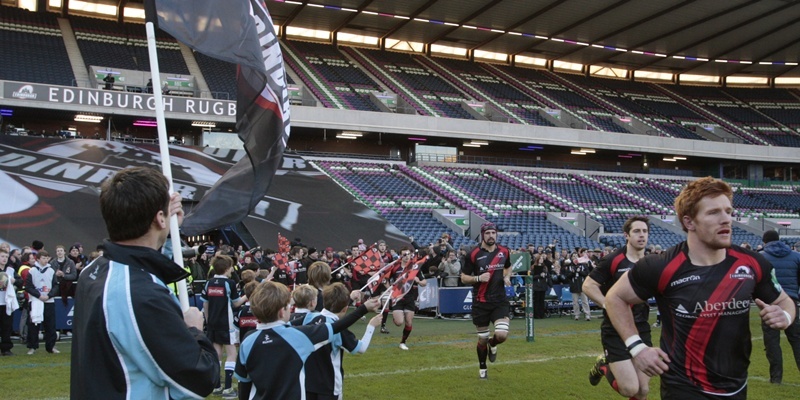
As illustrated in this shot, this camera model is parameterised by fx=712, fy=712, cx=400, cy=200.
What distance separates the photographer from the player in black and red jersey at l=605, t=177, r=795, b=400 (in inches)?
168

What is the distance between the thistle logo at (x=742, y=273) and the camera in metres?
4.30

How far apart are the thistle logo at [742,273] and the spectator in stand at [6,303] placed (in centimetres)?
1206

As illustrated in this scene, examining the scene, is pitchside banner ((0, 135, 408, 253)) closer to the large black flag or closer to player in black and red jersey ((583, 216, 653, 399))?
player in black and red jersey ((583, 216, 653, 399))

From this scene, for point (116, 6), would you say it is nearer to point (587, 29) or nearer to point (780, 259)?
point (587, 29)

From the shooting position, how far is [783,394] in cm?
895

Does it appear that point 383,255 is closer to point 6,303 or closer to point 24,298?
point 24,298

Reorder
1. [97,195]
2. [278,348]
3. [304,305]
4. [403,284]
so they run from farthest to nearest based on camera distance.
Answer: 1. [97,195]
2. [403,284]
3. [304,305]
4. [278,348]

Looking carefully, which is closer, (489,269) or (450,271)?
(489,269)

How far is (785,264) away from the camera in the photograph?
9.90 m

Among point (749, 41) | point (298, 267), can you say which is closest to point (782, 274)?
point (298, 267)

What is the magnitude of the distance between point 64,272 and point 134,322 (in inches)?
517

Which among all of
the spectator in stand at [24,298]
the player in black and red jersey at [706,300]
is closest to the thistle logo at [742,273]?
the player in black and red jersey at [706,300]

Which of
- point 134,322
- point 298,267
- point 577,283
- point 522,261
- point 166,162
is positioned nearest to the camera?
point 134,322

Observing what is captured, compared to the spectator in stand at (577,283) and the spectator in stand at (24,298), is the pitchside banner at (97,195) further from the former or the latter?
the spectator in stand at (24,298)
